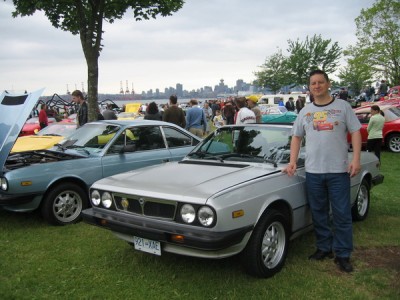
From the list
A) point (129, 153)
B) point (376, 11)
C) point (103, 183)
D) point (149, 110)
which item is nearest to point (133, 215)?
point (103, 183)

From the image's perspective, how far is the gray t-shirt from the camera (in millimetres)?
3758

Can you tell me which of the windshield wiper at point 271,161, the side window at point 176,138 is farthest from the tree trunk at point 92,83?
the windshield wiper at point 271,161

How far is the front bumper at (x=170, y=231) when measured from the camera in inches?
126

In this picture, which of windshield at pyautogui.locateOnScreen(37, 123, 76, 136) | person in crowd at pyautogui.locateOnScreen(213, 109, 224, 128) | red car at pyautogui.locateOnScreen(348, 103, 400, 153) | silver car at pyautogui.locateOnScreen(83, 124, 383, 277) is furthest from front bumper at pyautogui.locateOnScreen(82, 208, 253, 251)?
red car at pyautogui.locateOnScreen(348, 103, 400, 153)

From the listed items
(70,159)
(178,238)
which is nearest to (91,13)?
(70,159)

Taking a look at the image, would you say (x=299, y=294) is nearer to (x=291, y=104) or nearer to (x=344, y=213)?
(x=344, y=213)

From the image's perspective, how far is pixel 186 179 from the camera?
3789 millimetres

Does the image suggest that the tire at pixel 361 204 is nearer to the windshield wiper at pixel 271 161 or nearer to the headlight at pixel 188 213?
the windshield wiper at pixel 271 161

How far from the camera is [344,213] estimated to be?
3.88 metres

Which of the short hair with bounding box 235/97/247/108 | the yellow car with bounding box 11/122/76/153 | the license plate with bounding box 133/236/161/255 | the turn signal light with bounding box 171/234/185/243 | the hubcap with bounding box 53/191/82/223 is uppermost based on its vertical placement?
the short hair with bounding box 235/97/247/108

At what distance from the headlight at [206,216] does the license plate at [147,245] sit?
0.51 metres

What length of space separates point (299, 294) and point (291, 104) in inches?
1080

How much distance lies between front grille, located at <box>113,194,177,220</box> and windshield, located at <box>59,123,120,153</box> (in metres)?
2.38

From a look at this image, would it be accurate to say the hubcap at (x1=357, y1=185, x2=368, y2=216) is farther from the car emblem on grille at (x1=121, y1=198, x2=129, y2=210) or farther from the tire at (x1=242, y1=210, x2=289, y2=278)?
the car emblem on grille at (x1=121, y1=198, x2=129, y2=210)
